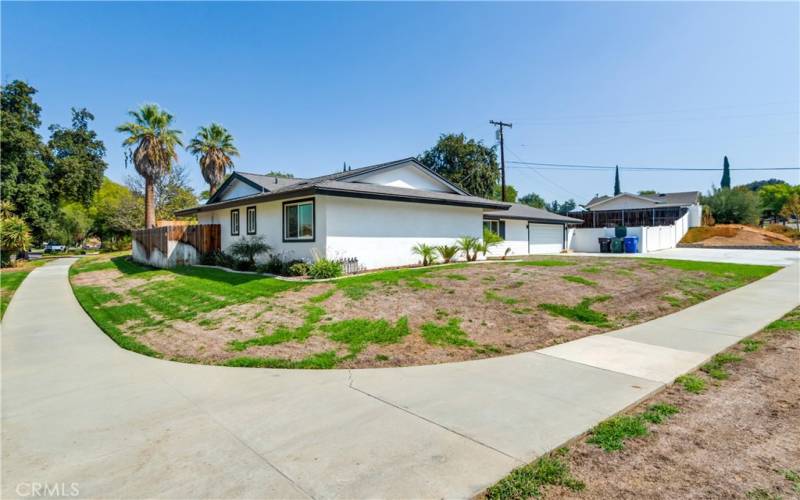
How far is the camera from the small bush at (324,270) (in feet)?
37.7

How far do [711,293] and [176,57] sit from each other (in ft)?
63.8

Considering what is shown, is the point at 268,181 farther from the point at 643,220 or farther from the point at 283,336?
the point at 643,220

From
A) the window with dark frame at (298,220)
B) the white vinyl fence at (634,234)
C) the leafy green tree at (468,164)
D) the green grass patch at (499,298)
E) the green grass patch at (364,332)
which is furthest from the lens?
the leafy green tree at (468,164)

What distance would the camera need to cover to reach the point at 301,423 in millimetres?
3717

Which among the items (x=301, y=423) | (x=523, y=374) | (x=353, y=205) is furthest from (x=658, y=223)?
(x=301, y=423)

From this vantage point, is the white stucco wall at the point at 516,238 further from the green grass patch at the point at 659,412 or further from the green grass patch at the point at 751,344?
the green grass patch at the point at 659,412

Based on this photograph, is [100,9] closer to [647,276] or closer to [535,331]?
[535,331]

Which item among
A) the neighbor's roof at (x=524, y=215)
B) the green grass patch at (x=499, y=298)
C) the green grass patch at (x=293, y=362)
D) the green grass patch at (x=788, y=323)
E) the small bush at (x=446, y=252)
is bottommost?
the green grass patch at (x=293, y=362)

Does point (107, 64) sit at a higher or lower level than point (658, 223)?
higher

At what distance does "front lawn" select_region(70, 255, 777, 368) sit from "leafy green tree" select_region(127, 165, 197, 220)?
25.9 meters

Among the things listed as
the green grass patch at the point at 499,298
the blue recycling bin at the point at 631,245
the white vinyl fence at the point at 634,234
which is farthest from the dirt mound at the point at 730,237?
the green grass patch at the point at 499,298

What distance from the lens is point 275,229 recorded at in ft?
48.6

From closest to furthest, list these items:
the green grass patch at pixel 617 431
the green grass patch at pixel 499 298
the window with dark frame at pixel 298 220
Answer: the green grass patch at pixel 617 431, the green grass patch at pixel 499 298, the window with dark frame at pixel 298 220

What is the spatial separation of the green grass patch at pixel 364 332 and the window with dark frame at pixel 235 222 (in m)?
12.1
